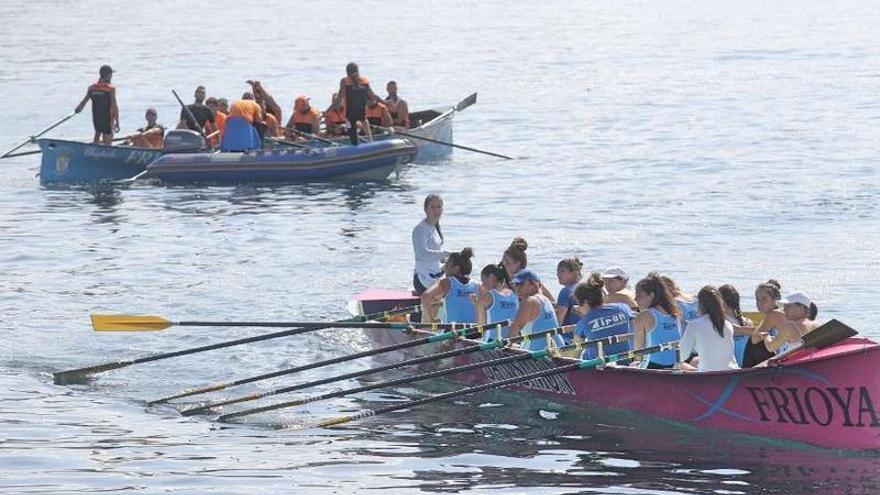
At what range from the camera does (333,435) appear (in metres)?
17.4

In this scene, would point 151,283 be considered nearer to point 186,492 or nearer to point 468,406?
point 468,406

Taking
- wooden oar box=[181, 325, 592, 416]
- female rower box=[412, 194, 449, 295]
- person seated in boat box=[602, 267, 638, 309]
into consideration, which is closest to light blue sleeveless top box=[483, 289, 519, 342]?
wooden oar box=[181, 325, 592, 416]

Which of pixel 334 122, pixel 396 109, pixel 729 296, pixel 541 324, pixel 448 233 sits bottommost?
pixel 448 233

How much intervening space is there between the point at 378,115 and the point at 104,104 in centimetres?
577

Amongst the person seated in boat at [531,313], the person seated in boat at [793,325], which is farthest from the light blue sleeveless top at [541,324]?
the person seated in boat at [793,325]

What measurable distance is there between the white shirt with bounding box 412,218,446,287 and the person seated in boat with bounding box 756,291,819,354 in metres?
5.56

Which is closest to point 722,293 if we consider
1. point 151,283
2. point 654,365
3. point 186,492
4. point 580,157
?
point 654,365

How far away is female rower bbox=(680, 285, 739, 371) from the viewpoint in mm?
16062

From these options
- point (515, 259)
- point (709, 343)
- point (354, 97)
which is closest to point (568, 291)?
point (515, 259)

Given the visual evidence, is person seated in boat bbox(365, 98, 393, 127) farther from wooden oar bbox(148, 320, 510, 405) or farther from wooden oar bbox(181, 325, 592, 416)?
wooden oar bbox(181, 325, 592, 416)

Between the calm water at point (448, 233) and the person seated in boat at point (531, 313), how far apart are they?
79cm

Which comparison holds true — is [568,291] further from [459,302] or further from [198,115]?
[198,115]

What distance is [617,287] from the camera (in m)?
18.1

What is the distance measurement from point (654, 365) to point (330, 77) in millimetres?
46645
